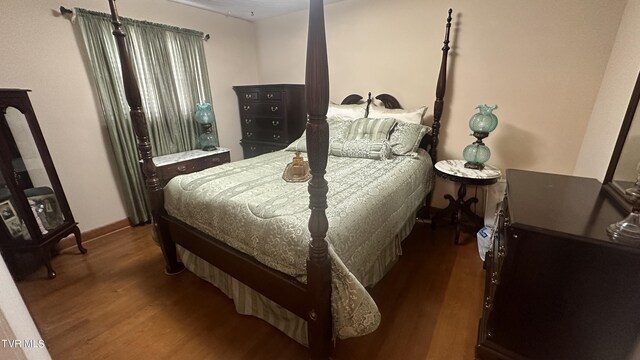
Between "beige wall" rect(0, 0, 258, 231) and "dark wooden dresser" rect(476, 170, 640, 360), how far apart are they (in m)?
3.28

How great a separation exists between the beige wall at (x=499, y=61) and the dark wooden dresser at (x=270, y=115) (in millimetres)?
686

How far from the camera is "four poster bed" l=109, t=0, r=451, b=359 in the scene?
102 centimetres

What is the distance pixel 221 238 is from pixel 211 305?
530mm

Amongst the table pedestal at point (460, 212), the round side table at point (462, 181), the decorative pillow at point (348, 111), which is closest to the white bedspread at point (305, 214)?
the round side table at point (462, 181)

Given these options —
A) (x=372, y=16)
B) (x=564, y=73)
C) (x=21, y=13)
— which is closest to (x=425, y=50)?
(x=372, y=16)

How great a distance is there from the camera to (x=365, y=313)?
42.9 inches

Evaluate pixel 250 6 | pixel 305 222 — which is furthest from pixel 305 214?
pixel 250 6

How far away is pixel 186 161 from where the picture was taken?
2.75 m

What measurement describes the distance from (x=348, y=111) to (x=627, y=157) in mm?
2058

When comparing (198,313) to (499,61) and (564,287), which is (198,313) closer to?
(564,287)

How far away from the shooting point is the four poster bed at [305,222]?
3.34ft

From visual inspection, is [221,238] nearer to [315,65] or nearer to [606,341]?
[315,65]

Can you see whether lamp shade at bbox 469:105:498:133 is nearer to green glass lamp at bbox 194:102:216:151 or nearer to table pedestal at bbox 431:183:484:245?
table pedestal at bbox 431:183:484:245

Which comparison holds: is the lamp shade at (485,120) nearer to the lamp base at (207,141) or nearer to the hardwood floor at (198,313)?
the hardwood floor at (198,313)
